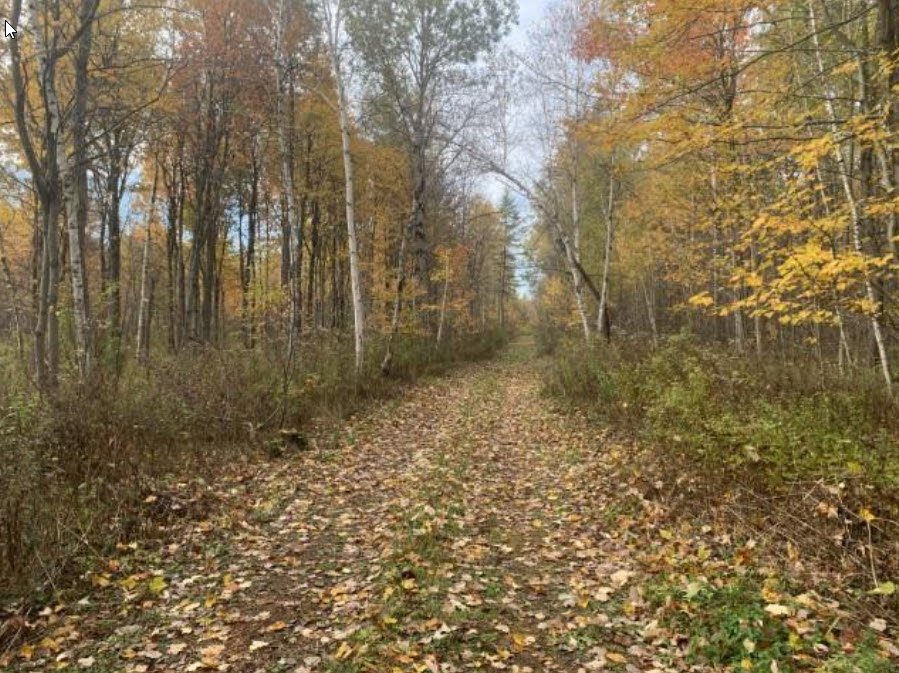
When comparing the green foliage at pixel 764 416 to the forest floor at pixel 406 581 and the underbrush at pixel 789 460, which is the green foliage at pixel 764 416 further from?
the forest floor at pixel 406 581

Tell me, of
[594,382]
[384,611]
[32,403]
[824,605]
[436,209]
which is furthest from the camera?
[436,209]

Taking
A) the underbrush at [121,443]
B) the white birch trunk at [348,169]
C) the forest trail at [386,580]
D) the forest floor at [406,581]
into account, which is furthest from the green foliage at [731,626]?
the white birch trunk at [348,169]

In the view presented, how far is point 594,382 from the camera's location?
1191 centimetres

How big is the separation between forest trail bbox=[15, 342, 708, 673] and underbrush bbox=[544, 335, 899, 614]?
748mm

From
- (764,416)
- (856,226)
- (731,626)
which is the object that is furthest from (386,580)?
(856,226)

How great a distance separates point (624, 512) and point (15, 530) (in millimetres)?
5644

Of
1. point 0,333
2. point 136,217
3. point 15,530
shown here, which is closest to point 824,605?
point 15,530

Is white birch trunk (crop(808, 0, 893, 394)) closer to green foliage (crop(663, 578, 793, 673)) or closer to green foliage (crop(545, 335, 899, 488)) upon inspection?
green foliage (crop(545, 335, 899, 488))

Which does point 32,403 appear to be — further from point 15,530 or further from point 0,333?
point 0,333

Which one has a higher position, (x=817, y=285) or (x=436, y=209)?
(x=436, y=209)

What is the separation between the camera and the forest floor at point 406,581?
11.8 feet

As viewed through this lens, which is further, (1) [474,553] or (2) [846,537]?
(1) [474,553]

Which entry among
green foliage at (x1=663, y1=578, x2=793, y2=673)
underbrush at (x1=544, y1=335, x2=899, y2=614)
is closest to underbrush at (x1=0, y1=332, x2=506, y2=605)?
green foliage at (x1=663, y1=578, x2=793, y2=673)

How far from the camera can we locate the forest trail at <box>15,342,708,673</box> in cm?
362
